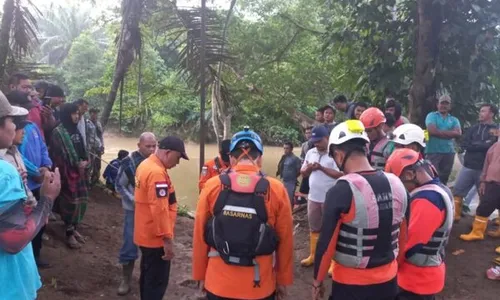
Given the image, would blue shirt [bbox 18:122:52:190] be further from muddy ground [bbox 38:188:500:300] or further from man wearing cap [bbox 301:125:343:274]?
man wearing cap [bbox 301:125:343:274]

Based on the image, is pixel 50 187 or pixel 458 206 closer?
pixel 50 187

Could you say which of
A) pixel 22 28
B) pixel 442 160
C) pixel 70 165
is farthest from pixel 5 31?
pixel 442 160

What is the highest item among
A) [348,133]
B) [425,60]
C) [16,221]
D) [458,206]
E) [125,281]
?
[425,60]

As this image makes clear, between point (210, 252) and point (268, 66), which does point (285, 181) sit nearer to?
point (268, 66)

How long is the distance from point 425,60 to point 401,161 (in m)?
4.20

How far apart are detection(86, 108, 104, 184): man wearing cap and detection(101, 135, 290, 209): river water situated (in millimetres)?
5491

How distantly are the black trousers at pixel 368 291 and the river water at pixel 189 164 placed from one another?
10.2 meters

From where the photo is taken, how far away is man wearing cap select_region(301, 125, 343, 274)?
16.3 ft

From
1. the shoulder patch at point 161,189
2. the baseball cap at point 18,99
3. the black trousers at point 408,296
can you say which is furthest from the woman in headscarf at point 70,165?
the black trousers at point 408,296

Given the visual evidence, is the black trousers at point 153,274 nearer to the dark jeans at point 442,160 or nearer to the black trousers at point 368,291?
the black trousers at point 368,291

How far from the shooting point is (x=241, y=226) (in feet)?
8.52

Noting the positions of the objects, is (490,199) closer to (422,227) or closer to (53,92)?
(422,227)

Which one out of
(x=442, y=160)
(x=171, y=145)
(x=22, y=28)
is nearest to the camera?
(x=171, y=145)

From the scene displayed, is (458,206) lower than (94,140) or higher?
lower
